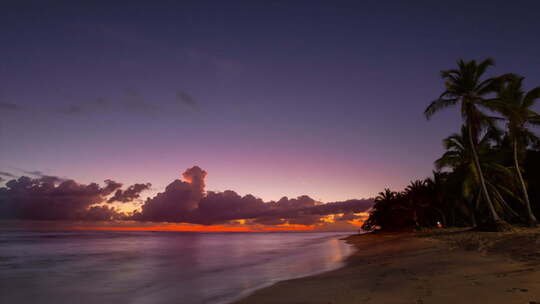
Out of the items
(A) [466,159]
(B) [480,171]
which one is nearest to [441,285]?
(B) [480,171]

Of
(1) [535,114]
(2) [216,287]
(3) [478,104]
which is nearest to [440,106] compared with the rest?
(3) [478,104]

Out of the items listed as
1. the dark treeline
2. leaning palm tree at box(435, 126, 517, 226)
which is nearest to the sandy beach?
the dark treeline

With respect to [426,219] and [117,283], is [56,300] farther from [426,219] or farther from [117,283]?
[426,219]

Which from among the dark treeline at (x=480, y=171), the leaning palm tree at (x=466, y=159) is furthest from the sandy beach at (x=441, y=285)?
the leaning palm tree at (x=466, y=159)

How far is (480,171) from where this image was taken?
25609 mm

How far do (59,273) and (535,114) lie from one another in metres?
37.6

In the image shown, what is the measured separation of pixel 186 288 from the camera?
46.2 feet

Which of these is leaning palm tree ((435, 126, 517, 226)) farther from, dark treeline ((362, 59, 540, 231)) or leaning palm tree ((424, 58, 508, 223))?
leaning palm tree ((424, 58, 508, 223))

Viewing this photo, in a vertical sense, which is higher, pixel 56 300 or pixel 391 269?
pixel 391 269

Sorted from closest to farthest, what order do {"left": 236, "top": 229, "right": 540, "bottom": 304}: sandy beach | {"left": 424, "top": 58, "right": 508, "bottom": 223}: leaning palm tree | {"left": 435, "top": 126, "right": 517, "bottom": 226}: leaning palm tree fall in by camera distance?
{"left": 236, "top": 229, "right": 540, "bottom": 304}: sandy beach → {"left": 424, "top": 58, "right": 508, "bottom": 223}: leaning palm tree → {"left": 435, "top": 126, "right": 517, "bottom": 226}: leaning palm tree

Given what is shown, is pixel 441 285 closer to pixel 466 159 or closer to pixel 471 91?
pixel 471 91

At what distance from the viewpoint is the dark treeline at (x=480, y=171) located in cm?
2588

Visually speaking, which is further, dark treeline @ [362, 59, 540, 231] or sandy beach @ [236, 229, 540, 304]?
dark treeline @ [362, 59, 540, 231]

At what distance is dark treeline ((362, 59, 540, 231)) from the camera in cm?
2588
